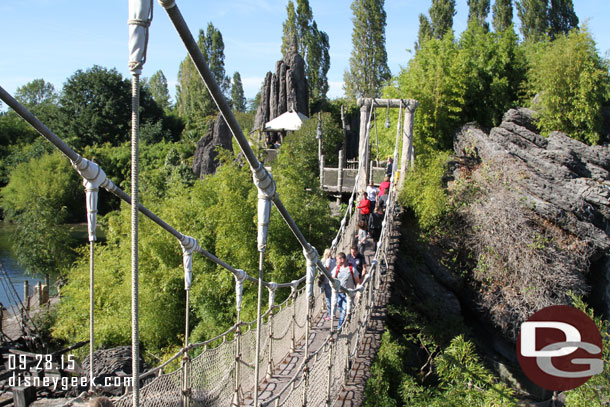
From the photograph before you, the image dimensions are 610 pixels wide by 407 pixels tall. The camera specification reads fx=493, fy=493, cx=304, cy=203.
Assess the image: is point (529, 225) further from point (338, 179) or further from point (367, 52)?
point (367, 52)

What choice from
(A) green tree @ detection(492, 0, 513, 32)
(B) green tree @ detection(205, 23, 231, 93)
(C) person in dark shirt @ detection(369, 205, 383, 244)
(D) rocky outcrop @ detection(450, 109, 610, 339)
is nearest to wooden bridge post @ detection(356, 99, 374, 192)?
(C) person in dark shirt @ detection(369, 205, 383, 244)

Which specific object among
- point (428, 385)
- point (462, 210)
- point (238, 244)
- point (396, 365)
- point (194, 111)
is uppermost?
point (194, 111)

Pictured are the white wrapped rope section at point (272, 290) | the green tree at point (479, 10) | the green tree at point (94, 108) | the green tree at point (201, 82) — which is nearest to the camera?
the white wrapped rope section at point (272, 290)

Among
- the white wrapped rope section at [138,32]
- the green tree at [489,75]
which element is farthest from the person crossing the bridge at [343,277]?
the green tree at [489,75]

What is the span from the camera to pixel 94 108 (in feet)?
81.2

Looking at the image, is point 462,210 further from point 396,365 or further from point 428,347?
point 396,365

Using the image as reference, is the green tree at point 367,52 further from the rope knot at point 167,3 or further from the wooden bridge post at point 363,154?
the rope knot at point 167,3

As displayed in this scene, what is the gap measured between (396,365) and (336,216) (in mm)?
4433

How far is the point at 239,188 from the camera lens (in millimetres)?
9867

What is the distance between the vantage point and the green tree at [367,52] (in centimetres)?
2222

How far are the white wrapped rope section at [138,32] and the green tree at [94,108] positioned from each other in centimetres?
2528

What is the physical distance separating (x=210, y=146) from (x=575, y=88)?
506 inches

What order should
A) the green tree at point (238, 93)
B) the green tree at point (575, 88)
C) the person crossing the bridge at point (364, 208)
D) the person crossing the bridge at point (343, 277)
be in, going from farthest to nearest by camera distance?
the green tree at point (238, 93) < the green tree at point (575, 88) < the person crossing the bridge at point (364, 208) < the person crossing the bridge at point (343, 277)

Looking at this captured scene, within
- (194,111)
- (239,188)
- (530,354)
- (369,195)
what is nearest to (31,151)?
(194,111)
